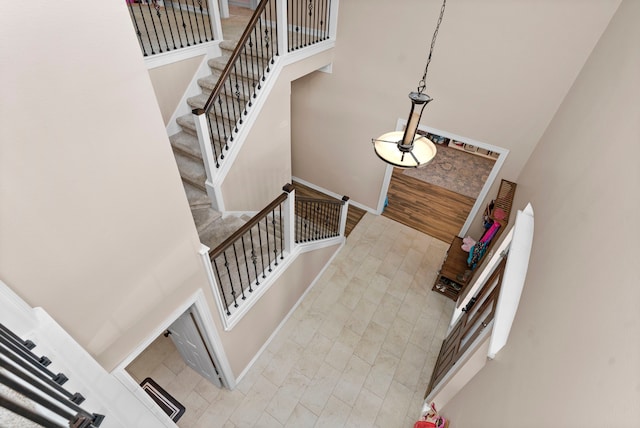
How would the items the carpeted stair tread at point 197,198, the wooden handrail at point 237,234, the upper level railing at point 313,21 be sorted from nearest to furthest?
the wooden handrail at point 237,234
the carpeted stair tread at point 197,198
the upper level railing at point 313,21

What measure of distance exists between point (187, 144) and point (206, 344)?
99.0 inches

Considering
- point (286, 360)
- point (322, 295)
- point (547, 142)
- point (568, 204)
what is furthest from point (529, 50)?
point (286, 360)

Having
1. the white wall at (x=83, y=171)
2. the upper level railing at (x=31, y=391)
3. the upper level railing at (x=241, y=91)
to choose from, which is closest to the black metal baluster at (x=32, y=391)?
the upper level railing at (x=31, y=391)

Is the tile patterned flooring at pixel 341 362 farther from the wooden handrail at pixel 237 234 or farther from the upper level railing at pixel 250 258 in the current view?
the wooden handrail at pixel 237 234

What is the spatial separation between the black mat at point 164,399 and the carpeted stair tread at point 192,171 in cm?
237

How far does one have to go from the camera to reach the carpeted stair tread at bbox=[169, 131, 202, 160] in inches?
158

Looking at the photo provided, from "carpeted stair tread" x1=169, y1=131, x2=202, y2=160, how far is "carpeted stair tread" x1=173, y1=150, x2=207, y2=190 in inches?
3.6

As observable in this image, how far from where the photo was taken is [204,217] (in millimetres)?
3838

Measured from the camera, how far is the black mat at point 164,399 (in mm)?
3391

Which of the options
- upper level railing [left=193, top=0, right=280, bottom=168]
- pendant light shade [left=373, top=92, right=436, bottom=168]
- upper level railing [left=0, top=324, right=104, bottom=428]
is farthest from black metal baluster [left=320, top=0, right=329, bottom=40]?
upper level railing [left=0, top=324, right=104, bottom=428]

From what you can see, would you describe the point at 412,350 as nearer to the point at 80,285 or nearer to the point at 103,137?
the point at 80,285

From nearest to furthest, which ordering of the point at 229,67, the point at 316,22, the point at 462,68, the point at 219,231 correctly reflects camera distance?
the point at 229,67 → the point at 219,231 → the point at 462,68 → the point at 316,22

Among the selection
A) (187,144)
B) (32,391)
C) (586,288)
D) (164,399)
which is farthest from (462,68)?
(164,399)

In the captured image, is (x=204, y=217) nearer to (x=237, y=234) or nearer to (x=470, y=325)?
(x=237, y=234)
